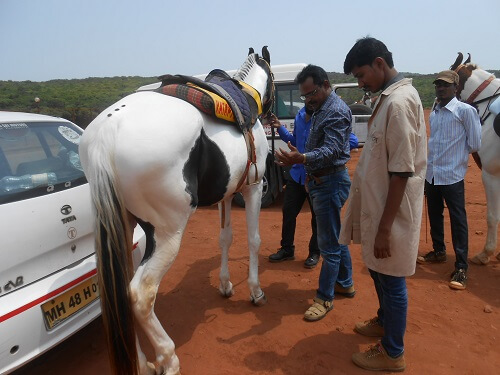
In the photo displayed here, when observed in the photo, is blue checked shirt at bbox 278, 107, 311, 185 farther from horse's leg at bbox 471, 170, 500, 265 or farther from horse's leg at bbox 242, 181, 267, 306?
horse's leg at bbox 471, 170, 500, 265

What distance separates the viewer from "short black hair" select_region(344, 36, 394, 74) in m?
2.09

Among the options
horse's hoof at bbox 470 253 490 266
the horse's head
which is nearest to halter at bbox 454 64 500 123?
horse's hoof at bbox 470 253 490 266

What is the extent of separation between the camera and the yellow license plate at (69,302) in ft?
6.91

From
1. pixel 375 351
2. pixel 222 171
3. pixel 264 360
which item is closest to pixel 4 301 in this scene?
pixel 222 171

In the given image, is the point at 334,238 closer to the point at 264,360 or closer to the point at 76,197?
the point at 264,360

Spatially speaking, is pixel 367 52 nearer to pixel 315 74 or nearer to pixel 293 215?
pixel 315 74

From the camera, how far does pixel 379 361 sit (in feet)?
8.05

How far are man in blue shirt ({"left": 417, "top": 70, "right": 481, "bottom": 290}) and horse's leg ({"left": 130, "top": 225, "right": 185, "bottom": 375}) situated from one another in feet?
8.99

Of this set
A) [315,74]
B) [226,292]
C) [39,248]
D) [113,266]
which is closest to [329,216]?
[315,74]

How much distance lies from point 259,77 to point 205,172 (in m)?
1.56

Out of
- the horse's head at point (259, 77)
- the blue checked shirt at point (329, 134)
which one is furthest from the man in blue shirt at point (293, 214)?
the blue checked shirt at point (329, 134)

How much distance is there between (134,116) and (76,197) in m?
0.84

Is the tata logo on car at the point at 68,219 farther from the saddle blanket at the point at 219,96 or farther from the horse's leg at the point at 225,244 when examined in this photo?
the horse's leg at the point at 225,244

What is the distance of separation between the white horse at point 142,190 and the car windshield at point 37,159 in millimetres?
528
